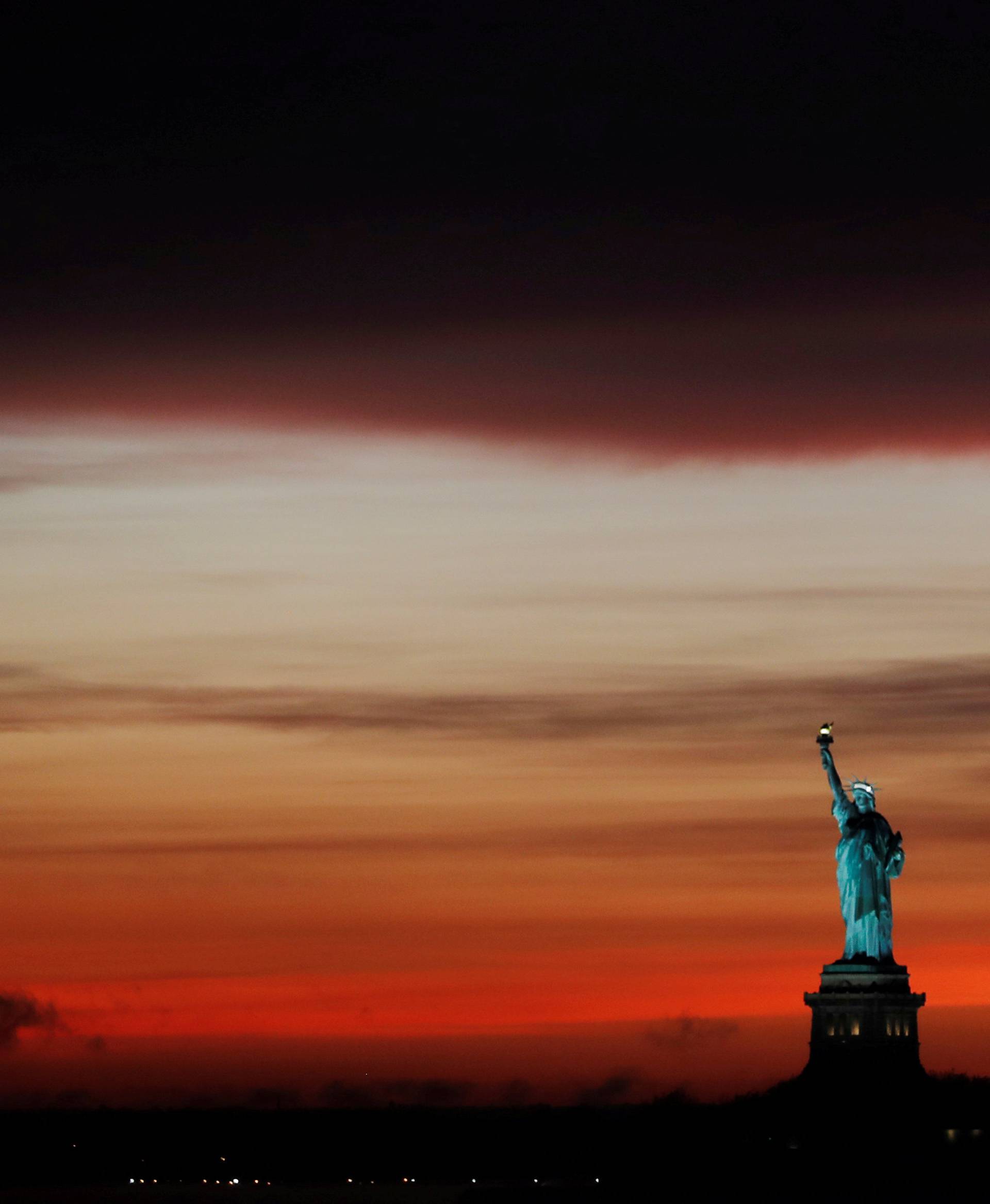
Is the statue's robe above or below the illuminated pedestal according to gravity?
above

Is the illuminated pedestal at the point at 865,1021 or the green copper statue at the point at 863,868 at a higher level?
the green copper statue at the point at 863,868

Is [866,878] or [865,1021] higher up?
[866,878]

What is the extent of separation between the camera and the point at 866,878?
87.4 metres

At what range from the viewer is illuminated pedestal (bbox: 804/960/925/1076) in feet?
281

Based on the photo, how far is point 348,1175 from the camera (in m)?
156

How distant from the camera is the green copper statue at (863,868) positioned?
8738cm

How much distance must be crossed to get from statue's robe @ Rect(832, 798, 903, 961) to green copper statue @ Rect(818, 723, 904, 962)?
2cm

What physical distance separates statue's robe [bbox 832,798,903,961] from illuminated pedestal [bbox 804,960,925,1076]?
3.03 feet

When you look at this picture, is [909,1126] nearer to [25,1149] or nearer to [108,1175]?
[108,1175]

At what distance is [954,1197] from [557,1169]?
161ft

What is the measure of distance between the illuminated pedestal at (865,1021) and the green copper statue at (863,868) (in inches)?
33.8

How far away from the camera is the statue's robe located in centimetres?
8738

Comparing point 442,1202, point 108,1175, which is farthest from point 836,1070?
point 108,1175

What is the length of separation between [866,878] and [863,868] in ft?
1.13
